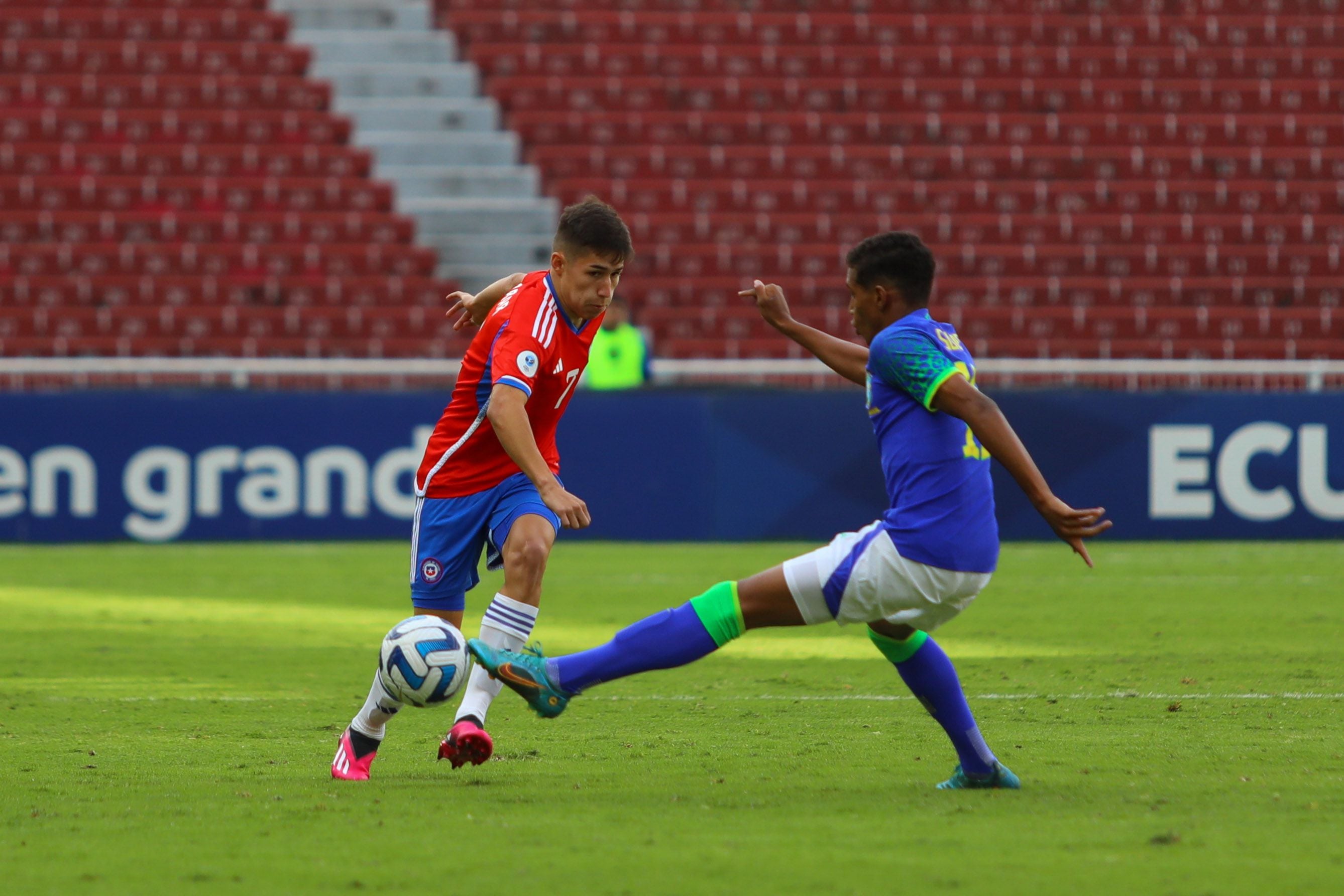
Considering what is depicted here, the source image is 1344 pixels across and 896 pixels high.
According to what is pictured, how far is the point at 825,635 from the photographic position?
9.39m

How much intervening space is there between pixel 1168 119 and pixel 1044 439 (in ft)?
28.5

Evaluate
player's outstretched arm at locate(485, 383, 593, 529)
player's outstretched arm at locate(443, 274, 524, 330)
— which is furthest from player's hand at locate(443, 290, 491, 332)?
player's outstretched arm at locate(485, 383, 593, 529)

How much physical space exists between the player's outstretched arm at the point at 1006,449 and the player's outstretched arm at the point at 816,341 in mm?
792

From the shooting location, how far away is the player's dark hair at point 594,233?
16.8 ft

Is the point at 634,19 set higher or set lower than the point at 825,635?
higher

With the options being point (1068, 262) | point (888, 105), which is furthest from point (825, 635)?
point (888, 105)

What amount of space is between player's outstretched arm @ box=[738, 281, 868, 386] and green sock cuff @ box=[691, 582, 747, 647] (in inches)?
37.2

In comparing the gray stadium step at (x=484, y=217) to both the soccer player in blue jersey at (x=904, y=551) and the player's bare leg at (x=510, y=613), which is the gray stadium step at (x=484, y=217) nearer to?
the player's bare leg at (x=510, y=613)

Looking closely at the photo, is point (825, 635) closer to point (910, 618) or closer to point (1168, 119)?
point (910, 618)

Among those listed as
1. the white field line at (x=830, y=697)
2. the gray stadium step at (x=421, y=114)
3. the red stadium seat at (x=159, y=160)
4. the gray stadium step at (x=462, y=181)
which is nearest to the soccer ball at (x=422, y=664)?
the white field line at (x=830, y=697)

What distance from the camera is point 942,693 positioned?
15.8 feet

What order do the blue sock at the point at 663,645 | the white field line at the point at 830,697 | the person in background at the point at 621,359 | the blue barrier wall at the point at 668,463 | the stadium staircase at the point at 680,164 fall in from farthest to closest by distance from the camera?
the stadium staircase at the point at 680,164
the person in background at the point at 621,359
the blue barrier wall at the point at 668,463
the white field line at the point at 830,697
the blue sock at the point at 663,645

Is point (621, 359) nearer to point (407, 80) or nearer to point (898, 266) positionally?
point (407, 80)

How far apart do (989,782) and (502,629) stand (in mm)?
1402
